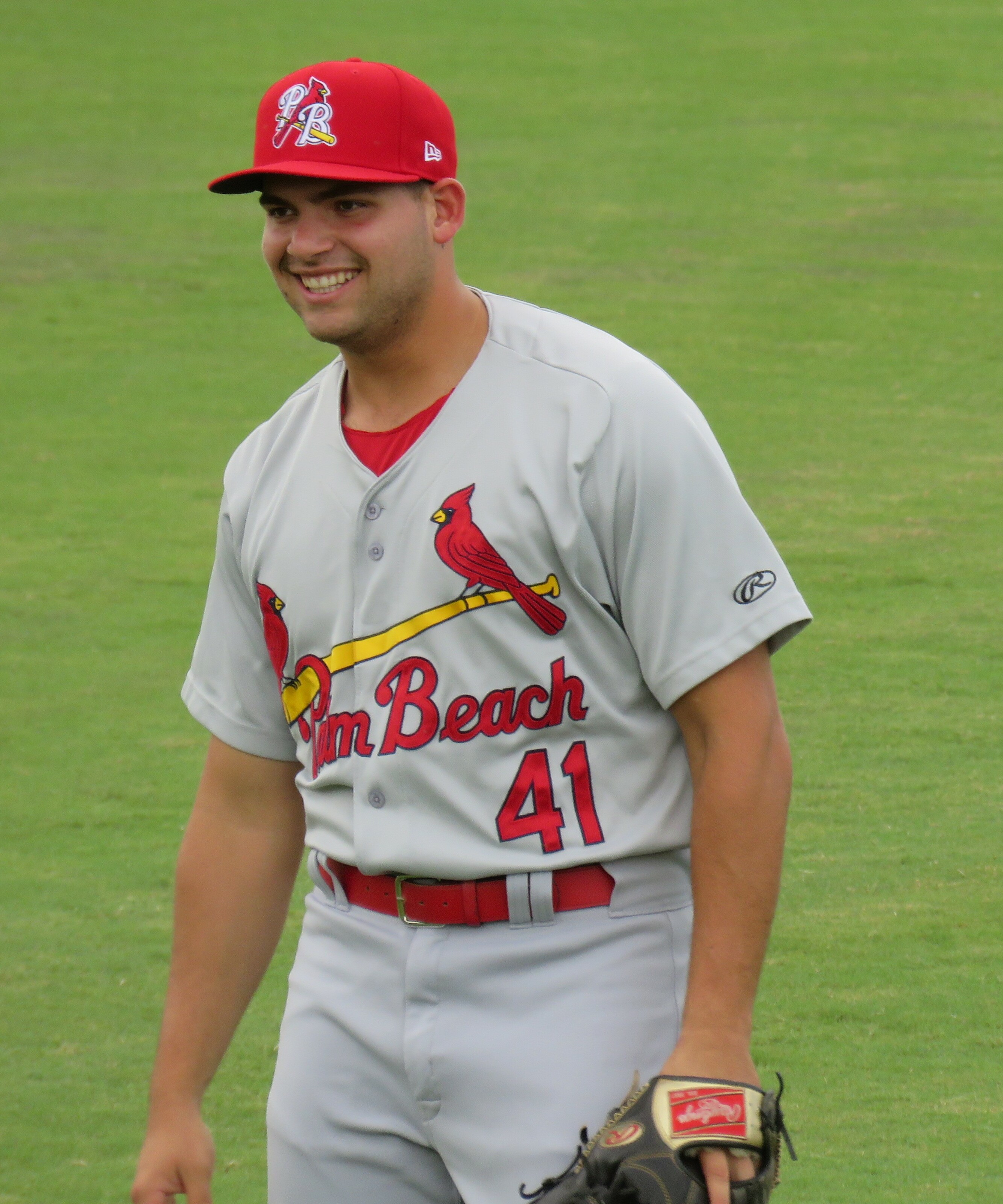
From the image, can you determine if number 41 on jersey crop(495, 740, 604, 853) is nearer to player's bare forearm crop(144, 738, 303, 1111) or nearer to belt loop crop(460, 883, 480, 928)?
belt loop crop(460, 883, 480, 928)

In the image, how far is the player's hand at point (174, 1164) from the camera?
83.7 inches

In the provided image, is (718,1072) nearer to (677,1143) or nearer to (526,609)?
(677,1143)

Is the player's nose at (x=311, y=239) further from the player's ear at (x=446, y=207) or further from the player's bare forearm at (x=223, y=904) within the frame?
the player's bare forearm at (x=223, y=904)

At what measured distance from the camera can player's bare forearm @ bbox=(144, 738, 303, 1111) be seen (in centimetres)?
220

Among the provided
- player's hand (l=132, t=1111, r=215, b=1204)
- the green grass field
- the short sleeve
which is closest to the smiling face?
the short sleeve

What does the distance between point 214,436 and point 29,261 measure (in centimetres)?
306

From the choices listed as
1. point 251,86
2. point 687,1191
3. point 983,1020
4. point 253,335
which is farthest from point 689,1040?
point 251,86

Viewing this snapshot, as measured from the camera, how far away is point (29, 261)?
10.8 m

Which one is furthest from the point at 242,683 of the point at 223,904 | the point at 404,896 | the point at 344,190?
the point at 344,190

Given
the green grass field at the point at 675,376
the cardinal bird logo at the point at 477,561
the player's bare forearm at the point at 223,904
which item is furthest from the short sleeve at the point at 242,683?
the green grass field at the point at 675,376

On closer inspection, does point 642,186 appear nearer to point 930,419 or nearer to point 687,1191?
point 930,419

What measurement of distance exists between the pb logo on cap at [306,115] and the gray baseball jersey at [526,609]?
27 cm

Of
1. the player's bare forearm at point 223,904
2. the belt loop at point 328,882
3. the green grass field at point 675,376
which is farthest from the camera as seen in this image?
the green grass field at point 675,376

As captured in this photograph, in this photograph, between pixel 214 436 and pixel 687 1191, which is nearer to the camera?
pixel 687 1191
